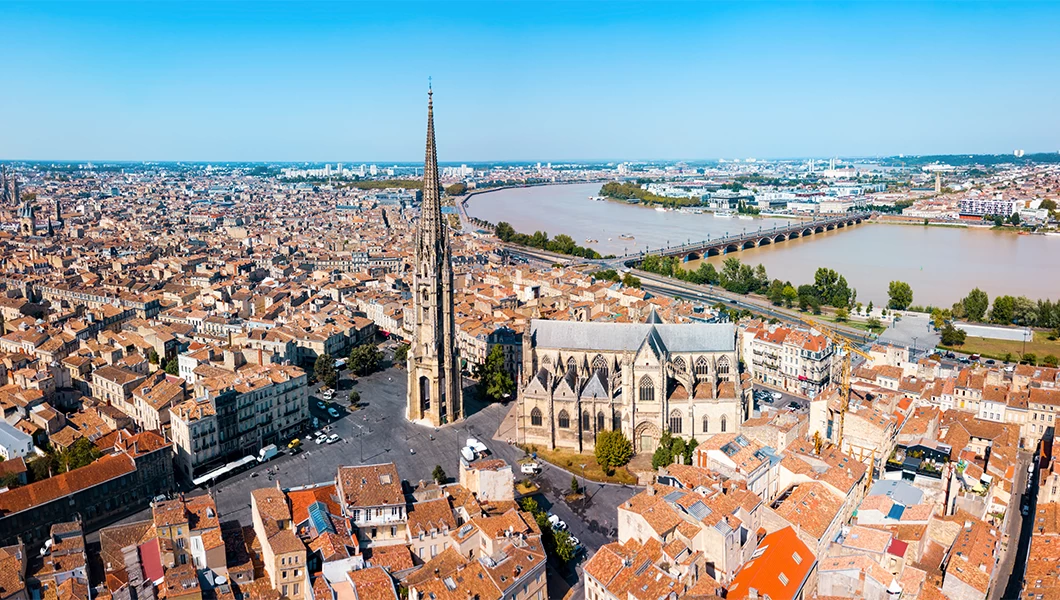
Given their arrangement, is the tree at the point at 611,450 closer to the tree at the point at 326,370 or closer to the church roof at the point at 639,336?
the church roof at the point at 639,336

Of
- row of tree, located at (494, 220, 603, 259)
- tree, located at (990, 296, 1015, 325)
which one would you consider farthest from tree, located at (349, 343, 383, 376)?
row of tree, located at (494, 220, 603, 259)

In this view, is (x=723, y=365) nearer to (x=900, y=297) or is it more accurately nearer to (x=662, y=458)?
(x=662, y=458)

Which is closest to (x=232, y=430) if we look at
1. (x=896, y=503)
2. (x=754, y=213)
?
(x=896, y=503)

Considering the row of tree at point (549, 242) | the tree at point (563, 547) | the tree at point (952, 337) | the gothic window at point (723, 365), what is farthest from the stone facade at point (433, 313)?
the row of tree at point (549, 242)

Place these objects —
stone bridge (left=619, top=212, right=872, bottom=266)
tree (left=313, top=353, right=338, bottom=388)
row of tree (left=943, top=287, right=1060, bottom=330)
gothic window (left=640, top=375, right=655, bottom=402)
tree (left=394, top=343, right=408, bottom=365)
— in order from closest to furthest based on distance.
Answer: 1. gothic window (left=640, top=375, right=655, bottom=402)
2. tree (left=313, top=353, right=338, bottom=388)
3. tree (left=394, top=343, right=408, bottom=365)
4. row of tree (left=943, top=287, right=1060, bottom=330)
5. stone bridge (left=619, top=212, right=872, bottom=266)

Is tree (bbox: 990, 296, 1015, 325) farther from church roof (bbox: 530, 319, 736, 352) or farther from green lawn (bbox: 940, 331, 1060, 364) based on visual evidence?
church roof (bbox: 530, 319, 736, 352)

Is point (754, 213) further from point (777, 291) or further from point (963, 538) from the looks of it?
point (963, 538)
